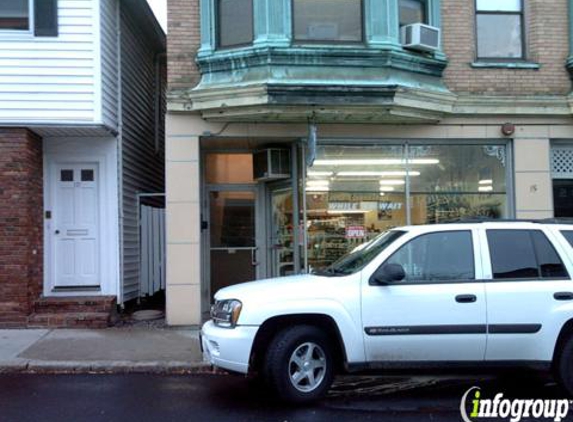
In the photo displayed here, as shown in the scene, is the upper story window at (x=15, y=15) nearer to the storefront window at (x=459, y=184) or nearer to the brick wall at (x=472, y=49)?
the brick wall at (x=472, y=49)

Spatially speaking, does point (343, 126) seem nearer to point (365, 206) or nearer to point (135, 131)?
point (365, 206)

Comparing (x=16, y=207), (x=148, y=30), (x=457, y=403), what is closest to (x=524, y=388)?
(x=457, y=403)

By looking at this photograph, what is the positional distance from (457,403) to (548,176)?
19.8 feet

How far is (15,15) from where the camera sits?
10.2 m

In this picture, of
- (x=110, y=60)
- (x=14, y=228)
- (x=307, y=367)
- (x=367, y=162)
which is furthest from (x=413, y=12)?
(x=14, y=228)

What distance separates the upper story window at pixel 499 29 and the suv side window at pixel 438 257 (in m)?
5.77

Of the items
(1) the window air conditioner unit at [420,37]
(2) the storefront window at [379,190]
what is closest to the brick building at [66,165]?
(2) the storefront window at [379,190]

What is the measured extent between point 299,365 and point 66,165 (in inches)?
260

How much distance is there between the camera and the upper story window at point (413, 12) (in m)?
10.9

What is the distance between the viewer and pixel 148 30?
13.9 metres

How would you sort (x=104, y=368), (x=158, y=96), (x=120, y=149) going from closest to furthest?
(x=104, y=368) < (x=120, y=149) < (x=158, y=96)

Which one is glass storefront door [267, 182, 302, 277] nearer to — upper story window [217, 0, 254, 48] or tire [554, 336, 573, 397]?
upper story window [217, 0, 254, 48]

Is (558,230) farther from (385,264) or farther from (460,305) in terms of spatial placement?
(385,264)

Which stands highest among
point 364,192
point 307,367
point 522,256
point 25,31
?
point 25,31
